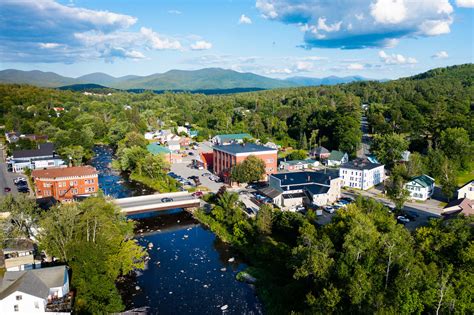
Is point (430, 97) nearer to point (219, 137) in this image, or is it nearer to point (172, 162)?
point (219, 137)

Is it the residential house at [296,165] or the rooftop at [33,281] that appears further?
the residential house at [296,165]

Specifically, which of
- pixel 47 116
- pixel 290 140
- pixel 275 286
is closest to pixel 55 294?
pixel 275 286

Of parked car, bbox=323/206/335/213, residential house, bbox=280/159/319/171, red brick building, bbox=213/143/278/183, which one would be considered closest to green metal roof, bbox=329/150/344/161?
residential house, bbox=280/159/319/171

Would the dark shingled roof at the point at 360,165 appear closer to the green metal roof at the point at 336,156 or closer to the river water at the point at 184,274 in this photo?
the green metal roof at the point at 336,156

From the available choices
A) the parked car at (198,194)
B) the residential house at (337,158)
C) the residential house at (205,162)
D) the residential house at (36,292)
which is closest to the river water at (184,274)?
the parked car at (198,194)

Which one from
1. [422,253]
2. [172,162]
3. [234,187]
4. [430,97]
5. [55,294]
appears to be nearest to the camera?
[55,294]

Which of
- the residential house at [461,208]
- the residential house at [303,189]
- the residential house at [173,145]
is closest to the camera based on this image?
the residential house at [461,208]

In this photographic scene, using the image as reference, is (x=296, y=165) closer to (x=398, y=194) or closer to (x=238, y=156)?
(x=238, y=156)
